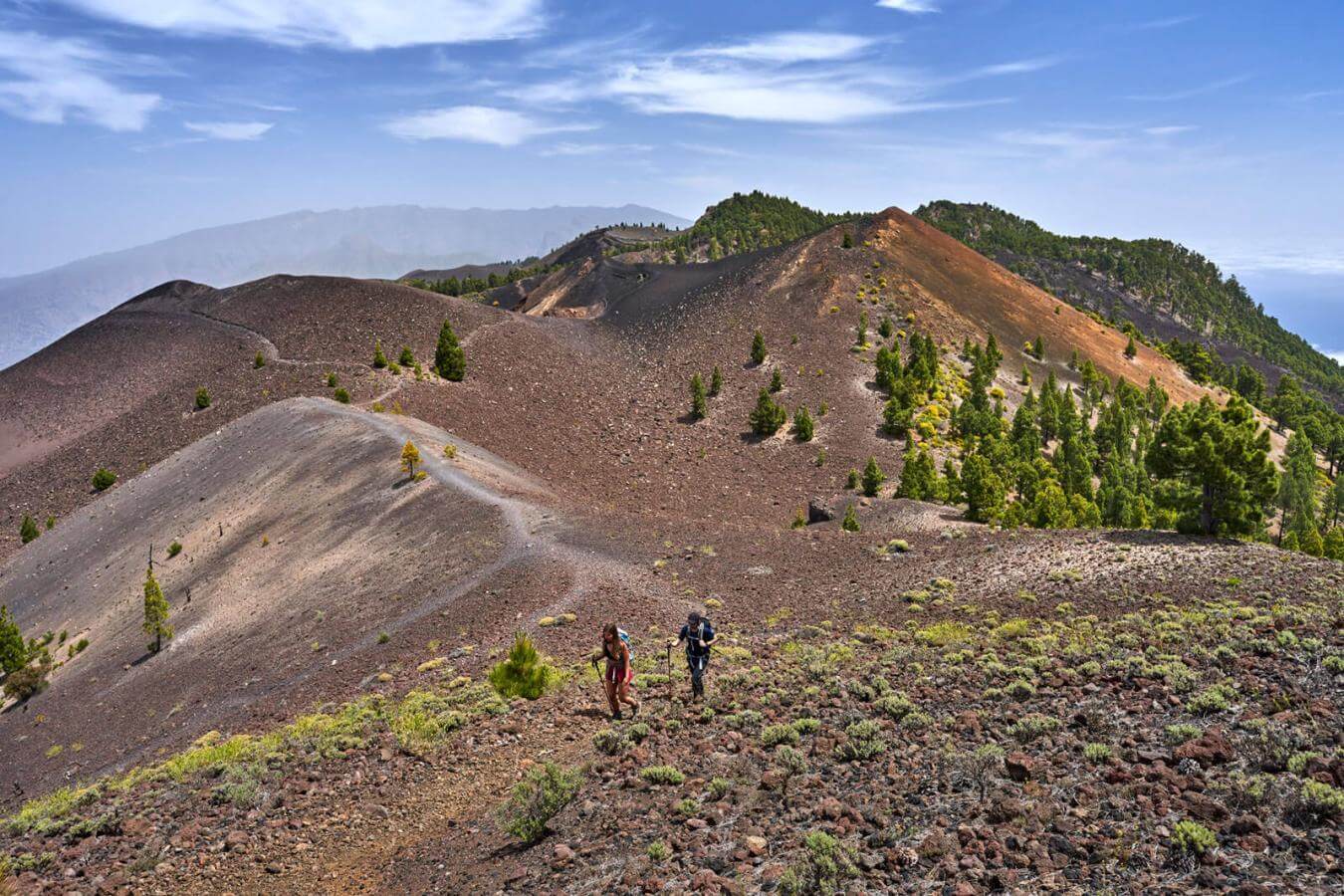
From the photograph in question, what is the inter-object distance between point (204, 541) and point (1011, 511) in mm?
40072

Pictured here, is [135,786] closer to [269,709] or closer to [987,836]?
[269,709]

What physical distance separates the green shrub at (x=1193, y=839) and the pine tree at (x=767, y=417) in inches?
1972

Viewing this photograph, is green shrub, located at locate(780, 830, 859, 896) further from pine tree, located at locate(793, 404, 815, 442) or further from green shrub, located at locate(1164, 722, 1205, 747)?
pine tree, located at locate(793, 404, 815, 442)

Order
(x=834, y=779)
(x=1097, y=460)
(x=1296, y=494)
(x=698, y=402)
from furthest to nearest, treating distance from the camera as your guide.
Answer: (x=1296, y=494) → (x=1097, y=460) → (x=698, y=402) → (x=834, y=779)

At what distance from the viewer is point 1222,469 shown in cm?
2811

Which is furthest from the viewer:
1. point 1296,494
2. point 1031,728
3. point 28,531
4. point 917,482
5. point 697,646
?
point 1296,494

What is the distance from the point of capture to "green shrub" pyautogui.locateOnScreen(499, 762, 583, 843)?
11.1 meters

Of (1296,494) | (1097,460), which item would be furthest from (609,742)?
(1296,494)

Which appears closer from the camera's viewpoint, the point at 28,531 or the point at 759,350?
the point at 28,531

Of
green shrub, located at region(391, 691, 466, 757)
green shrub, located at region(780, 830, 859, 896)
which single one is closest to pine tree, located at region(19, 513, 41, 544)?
green shrub, located at region(391, 691, 466, 757)

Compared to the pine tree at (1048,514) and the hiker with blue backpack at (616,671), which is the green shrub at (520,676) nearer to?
the hiker with blue backpack at (616,671)

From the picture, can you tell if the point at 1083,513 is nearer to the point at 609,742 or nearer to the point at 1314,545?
the point at 1314,545

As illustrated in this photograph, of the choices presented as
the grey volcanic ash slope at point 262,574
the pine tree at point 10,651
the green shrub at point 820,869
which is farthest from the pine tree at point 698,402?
the green shrub at point 820,869

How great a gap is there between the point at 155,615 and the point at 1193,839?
31.7m
